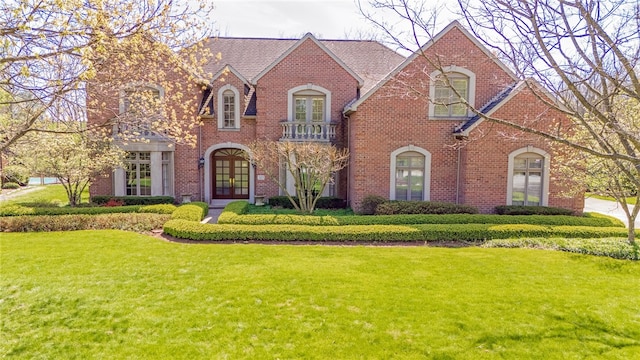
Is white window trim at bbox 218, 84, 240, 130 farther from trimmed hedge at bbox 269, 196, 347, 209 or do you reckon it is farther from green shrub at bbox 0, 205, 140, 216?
green shrub at bbox 0, 205, 140, 216

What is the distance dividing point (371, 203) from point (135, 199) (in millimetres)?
10147

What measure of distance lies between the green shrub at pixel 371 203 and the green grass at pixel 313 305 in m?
4.98

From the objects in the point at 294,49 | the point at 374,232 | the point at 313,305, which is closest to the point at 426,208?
the point at 374,232

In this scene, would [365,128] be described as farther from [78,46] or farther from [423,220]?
[78,46]

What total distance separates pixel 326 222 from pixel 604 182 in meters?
7.90

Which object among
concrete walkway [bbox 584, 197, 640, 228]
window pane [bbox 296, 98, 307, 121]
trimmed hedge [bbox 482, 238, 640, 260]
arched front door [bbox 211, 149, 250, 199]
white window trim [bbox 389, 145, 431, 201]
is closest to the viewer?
trimmed hedge [bbox 482, 238, 640, 260]

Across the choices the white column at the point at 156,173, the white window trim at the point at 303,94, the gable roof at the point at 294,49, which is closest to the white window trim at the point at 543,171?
the gable roof at the point at 294,49

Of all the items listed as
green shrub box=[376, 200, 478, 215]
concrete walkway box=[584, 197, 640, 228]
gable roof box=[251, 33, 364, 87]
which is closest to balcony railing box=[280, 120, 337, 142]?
gable roof box=[251, 33, 364, 87]

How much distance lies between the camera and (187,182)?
17.3 m

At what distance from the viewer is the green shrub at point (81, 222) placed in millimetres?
11867

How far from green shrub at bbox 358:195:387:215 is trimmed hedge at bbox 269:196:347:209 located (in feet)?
Result: 7.24

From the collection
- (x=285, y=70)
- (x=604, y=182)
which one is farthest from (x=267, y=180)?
(x=604, y=182)

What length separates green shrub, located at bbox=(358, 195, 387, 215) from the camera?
558 inches

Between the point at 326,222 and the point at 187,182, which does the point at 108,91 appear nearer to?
the point at 326,222
